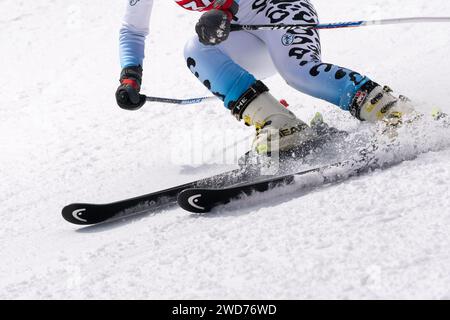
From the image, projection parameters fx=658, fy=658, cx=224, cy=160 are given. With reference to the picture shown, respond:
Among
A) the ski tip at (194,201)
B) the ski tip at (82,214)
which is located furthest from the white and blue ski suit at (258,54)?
the ski tip at (82,214)

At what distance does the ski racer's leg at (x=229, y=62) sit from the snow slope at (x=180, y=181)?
578 millimetres

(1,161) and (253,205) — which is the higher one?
(1,161)

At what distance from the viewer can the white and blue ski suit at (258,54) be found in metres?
3.07

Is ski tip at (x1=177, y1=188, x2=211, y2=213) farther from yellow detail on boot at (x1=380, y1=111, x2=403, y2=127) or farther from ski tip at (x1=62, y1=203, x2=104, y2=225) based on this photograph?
yellow detail on boot at (x1=380, y1=111, x2=403, y2=127)

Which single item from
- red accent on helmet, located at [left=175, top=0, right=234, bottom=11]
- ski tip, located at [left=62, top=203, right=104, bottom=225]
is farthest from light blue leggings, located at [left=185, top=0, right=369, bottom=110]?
ski tip, located at [left=62, top=203, right=104, bottom=225]

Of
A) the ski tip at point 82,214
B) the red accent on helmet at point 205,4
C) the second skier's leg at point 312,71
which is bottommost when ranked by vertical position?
the ski tip at point 82,214

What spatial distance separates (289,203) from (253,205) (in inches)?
7.9

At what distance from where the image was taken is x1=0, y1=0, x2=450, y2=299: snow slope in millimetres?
1923

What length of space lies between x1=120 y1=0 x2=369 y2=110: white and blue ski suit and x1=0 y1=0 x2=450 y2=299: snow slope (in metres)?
0.48

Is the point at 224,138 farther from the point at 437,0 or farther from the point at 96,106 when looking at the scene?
the point at 437,0

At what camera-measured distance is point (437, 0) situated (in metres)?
5.46

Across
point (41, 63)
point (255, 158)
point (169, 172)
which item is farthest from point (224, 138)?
point (41, 63)

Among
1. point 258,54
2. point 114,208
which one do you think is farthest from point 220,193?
point 258,54

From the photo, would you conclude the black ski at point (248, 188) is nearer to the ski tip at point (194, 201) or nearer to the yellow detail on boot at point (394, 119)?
the ski tip at point (194, 201)
